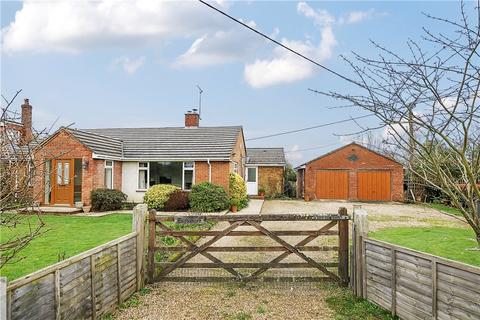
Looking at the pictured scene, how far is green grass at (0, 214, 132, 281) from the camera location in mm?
6758

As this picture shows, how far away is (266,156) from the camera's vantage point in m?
30.2

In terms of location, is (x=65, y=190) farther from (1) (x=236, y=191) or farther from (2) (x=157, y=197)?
(1) (x=236, y=191)

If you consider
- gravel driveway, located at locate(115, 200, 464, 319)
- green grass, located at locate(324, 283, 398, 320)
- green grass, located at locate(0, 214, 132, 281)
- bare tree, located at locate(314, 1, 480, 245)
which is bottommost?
gravel driveway, located at locate(115, 200, 464, 319)

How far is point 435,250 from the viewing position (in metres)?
8.70

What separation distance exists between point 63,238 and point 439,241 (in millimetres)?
10607

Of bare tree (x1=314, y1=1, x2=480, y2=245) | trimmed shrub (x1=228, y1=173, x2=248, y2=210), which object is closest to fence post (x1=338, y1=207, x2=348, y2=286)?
bare tree (x1=314, y1=1, x2=480, y2=245)

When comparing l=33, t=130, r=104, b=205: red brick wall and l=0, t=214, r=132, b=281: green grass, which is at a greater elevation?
l=33, t=130, r=104, b=205: red brick wall

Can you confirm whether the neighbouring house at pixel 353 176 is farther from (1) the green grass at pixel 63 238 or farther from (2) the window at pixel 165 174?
(1) the green grass at pixel 63 238

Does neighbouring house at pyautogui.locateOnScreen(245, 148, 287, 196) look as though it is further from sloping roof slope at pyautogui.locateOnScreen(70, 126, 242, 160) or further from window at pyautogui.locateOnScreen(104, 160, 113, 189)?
window at pyautogui.locateOnScreen(104, 160, 113, 189)

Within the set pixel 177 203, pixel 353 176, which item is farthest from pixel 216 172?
pixel 353 176

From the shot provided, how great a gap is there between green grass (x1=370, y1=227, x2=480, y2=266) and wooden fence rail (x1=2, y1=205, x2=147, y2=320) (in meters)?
6.78

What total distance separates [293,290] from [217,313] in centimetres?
163

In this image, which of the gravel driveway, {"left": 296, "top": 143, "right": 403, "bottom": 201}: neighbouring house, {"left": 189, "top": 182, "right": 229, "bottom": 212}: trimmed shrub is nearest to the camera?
the gravel driveway

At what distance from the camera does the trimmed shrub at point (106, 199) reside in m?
16.6
